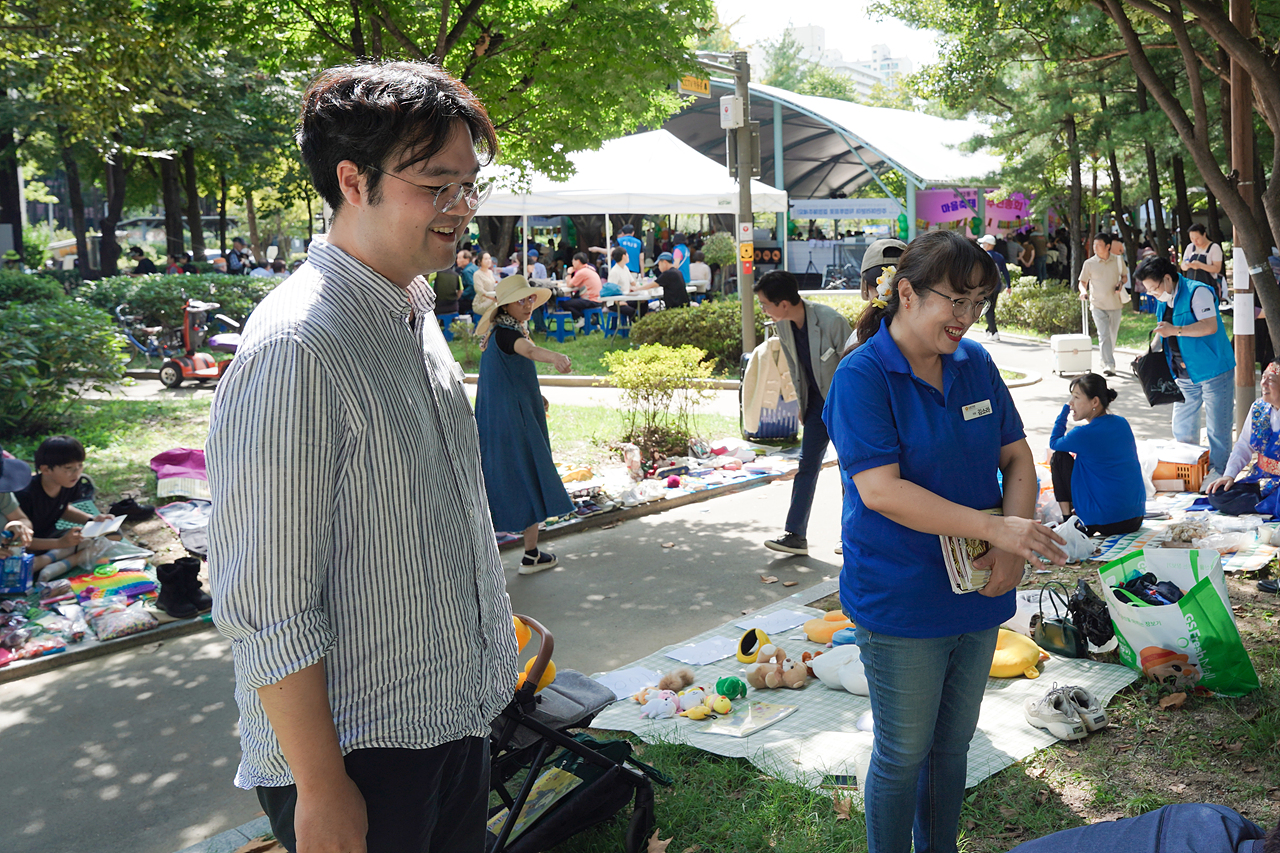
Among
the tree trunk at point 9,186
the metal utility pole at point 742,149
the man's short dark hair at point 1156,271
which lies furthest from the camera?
the tree trunk at point 9,186

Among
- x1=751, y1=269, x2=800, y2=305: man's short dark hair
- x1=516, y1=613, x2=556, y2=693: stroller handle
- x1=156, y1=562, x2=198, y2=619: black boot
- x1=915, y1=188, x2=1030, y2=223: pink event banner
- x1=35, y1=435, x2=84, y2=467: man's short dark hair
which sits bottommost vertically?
x1=156, y1=562, x2=198, y2=619: black boot

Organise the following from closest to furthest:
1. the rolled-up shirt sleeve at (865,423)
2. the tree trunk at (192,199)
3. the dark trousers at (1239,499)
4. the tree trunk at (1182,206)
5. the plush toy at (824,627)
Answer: the rolled-up shirt sleeve at (865,423)
the plush toy at (824,627)
the dark trousers at (1239,499)
the tree trunk at (1182,206)
the tree trunk at (192,199)

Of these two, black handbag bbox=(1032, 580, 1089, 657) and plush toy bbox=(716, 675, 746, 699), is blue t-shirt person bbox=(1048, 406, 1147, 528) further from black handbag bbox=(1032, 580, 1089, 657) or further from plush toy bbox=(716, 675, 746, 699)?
plush toy bbox=(716, 675, 746, 699)

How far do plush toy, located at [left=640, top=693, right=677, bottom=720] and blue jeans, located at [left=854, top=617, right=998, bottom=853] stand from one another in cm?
170

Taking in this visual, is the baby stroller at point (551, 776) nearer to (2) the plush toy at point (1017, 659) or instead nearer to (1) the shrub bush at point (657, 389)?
(2) the plush toy at point (1017, 659)

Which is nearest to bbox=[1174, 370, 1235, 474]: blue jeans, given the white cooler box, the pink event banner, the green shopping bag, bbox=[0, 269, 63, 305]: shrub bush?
the green shopping bag

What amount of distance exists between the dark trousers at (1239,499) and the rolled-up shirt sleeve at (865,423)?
5.31 m

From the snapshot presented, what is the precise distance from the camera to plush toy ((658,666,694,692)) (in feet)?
15.4

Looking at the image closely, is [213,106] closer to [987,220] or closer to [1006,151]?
[1006,151]

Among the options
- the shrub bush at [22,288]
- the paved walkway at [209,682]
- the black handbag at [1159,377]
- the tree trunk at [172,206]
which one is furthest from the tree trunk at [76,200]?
the black handbag at [1159,377]

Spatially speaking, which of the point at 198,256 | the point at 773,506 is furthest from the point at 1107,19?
the point at 198,256

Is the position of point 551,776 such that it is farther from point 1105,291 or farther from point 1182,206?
point 1182,206

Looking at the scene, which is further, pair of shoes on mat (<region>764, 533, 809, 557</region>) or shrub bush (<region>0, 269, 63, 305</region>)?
shrub bush (<region>0, 269, 63, 305</region>)

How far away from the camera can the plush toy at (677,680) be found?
185 inches
